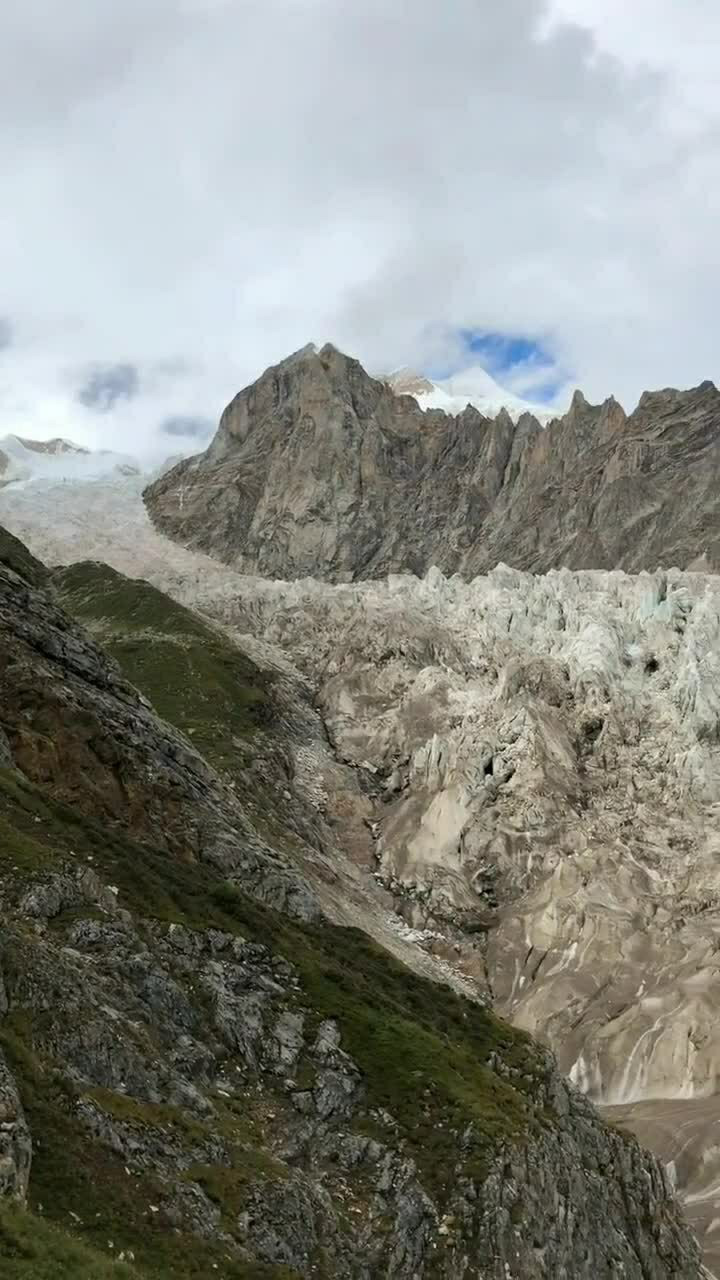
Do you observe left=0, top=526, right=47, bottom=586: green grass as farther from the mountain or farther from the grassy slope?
A: the grassy slope

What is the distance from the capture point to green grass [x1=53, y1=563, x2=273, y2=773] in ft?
372

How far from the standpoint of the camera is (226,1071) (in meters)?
38.3

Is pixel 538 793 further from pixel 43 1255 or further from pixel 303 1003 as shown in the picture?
pixel 43 1255

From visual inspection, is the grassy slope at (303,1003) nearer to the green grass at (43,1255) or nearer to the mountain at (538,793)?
the green grass at (43,1255)

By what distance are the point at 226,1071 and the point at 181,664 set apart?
94.1m

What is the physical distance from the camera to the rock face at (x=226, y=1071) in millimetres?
29359

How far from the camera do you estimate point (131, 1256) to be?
26.1 metres

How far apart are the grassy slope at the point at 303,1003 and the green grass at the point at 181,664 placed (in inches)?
1971

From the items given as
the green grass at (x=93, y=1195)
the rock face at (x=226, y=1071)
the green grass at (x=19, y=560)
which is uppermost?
the green grass at (x=19, y=560)

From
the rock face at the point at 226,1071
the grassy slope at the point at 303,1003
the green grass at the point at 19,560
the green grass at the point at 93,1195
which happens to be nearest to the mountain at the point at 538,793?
the green grass at the point at 19,560

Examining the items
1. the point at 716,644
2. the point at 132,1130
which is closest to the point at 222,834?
the point at 132,1130

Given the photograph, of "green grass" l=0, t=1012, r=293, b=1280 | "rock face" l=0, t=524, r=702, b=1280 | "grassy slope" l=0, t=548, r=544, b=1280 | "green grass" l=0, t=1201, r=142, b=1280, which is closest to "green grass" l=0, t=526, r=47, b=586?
"rock face" l=0, t=524, r=702, b=1280

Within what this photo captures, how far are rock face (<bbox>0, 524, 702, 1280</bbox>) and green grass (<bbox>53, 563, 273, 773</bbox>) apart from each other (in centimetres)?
4630

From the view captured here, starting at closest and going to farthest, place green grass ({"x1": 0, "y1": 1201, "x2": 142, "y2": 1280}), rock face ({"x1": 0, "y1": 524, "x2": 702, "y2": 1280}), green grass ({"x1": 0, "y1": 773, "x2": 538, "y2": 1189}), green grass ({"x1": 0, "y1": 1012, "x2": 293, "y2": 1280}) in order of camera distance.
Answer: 1. green grass ({"x1": 0, "y1": 1201, "x2": 142, "y2": 1280})
2. green grass ({"x1": 0, "y1": 1012, "x2": 293, "y2": 1280})
3. rock face ({"x1": 0, "y1": 524, "x2": 702, "y2": 1280})
4. green grass ({"x1": 0, "y1": 773, "x2": 538, "y2": 1189})
